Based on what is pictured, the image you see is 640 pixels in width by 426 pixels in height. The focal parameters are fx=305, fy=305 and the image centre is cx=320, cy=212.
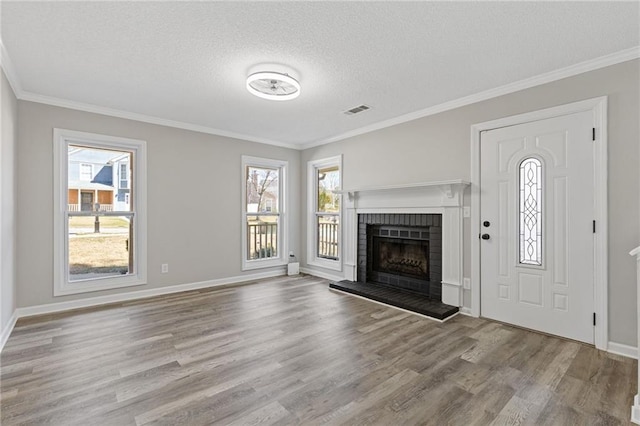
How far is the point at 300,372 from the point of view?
2287 millimetres

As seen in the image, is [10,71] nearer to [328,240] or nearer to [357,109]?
[357,109]

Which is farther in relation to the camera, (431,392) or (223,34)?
(223,34)

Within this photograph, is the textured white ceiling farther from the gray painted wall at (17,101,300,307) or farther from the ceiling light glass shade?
the gray painted wall at (17,101,300,307)

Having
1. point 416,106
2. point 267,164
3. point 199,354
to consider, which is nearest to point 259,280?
point 267,164

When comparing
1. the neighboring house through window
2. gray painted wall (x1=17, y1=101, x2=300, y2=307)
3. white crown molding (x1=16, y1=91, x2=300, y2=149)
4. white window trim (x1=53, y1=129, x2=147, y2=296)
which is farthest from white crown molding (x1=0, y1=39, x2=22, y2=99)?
the neighboring house through window

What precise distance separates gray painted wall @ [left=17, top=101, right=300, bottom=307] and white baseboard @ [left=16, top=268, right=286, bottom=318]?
0.06 m

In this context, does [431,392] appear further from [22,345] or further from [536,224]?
[22,345]

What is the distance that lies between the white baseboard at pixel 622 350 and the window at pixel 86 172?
5.89 metres

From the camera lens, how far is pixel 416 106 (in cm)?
389

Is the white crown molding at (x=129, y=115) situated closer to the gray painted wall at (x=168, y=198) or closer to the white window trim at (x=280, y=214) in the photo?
the gray painted wall at (x=168, y=198)

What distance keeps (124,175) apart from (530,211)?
5.05 metres

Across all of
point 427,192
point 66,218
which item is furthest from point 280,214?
point 66,218

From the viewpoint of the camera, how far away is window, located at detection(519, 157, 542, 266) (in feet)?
10.0

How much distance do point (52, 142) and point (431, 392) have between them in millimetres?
4721
